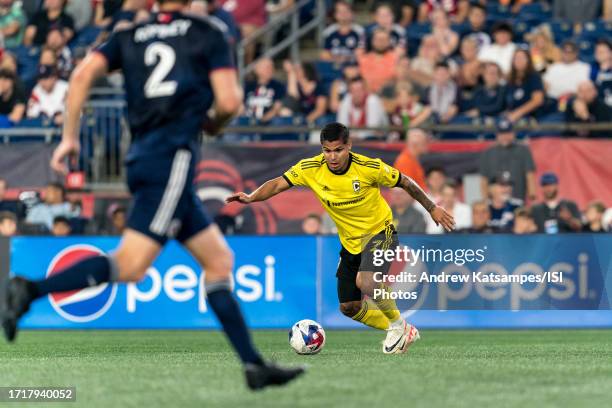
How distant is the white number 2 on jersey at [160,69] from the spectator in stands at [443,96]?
11225 millimetres

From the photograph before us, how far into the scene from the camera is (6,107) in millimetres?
19484

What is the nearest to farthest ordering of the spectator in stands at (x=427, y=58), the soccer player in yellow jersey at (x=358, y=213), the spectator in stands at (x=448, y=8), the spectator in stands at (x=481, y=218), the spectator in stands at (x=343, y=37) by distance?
the soccer player in yellow jersey at (x=358, y=213), the spectator in stands at (x=481, y=218), the spectator in stands at (x=427, y=58), the spectator in stands at (x=343, y=37), the spectator in stands at (x=448, y=8)

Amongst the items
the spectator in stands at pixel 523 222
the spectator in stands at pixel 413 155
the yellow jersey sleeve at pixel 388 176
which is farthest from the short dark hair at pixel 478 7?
the yellow jersey sleeve at pixel 388 176

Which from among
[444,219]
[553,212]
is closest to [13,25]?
[553,212]

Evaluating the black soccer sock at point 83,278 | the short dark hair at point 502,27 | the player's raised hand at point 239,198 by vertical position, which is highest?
the short dark hair at point 502,27

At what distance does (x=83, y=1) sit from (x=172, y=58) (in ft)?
50.4

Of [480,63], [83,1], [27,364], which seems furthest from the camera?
[83,1]

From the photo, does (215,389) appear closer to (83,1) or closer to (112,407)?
(112,407)

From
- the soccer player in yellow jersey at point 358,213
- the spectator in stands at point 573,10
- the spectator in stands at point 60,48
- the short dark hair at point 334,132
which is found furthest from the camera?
the spectator in stands at point 573,10

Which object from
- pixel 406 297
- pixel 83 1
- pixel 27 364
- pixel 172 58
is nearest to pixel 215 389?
pixel 172 58

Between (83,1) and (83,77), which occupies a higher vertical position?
(83,1)

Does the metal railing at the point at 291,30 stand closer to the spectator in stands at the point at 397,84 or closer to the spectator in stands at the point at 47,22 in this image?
the spectator in stands at the point at 397,84

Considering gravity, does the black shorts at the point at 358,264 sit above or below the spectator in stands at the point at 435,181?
below

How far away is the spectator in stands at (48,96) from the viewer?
19422 mm
